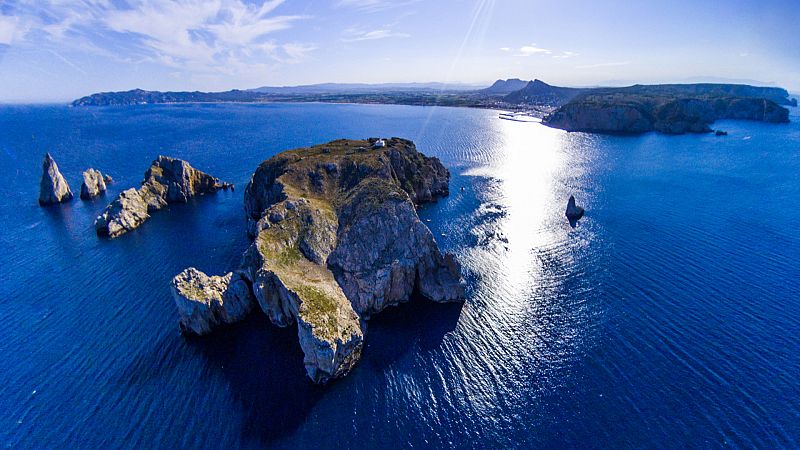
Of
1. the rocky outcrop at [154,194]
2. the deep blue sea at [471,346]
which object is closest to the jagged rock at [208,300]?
the deep blue sea at [471,346]

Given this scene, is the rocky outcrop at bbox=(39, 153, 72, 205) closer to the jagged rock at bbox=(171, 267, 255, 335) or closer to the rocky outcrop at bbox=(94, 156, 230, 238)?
the rocky outcrop at bbox=(94, 156, 230, 238)

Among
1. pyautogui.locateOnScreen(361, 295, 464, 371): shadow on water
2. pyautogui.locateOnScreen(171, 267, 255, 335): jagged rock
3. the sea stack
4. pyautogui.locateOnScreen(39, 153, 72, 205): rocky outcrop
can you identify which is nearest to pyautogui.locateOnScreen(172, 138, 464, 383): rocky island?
pyautogui.locateOnScreen(171, 267, 255, 335): jagged rock

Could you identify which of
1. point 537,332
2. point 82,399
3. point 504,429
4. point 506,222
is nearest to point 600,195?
point 506,222

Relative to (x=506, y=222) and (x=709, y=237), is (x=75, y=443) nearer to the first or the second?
(x=506, y=222)

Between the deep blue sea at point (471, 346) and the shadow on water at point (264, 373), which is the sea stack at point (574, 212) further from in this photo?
the shadow on water at point (264, 373)

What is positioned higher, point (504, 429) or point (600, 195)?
point (600, 195)

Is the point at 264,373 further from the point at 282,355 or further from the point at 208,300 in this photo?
the point at 208,300

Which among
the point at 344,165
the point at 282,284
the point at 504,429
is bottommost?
the point at 504,429
